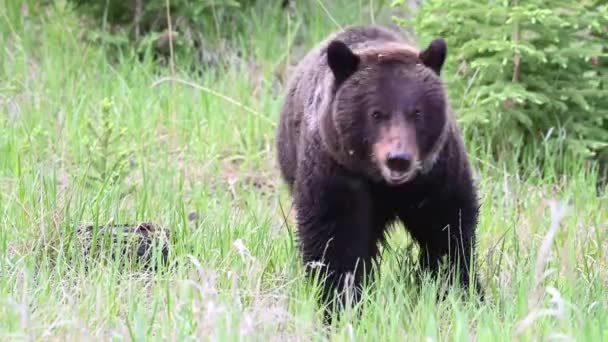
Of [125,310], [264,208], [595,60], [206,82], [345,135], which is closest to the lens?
[125,310]

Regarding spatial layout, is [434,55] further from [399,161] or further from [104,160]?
[104,160]

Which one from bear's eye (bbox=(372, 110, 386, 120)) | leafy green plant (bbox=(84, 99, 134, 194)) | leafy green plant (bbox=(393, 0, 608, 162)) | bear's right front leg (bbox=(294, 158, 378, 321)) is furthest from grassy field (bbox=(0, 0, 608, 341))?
bear's eye (bbox=(372, 110, 386, 120))

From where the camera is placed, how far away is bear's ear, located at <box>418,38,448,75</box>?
4.96 metres

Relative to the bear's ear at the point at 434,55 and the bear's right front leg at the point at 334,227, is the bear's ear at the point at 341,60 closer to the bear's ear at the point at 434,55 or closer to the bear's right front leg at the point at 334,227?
the bear's ear at the point at 434,55

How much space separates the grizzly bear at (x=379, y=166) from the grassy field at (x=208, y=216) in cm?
20

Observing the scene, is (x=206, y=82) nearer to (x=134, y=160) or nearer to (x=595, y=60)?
(x=134, y=160)

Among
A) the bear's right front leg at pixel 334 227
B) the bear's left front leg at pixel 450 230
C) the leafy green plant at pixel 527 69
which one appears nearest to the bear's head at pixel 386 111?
the bear's right front leg at pixel 334 227

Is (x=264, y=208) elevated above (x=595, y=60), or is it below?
below

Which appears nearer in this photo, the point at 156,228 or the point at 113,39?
the point at 156,228

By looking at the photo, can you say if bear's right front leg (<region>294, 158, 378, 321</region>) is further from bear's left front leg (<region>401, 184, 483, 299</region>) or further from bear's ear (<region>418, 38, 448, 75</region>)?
bear's ear (<region>418, 38, 448, 75</region>)

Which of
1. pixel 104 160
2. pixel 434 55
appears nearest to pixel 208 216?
pixel 104 160

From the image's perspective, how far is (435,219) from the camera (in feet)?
16.9

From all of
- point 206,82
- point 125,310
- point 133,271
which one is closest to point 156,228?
point 133,271

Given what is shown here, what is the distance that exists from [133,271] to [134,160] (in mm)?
2735
